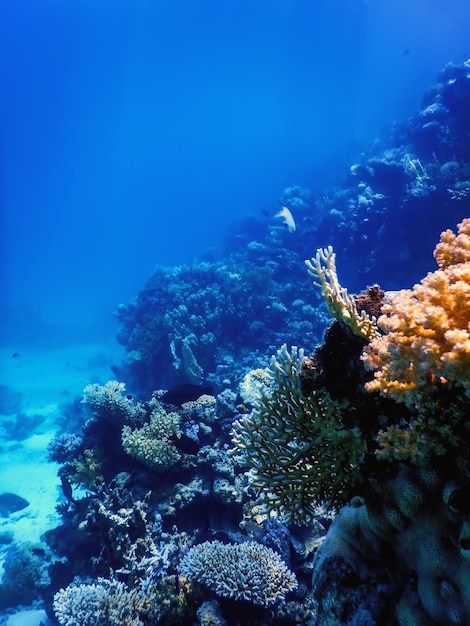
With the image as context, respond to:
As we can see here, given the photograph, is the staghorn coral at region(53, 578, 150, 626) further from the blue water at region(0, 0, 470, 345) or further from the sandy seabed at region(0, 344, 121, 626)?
the blue water at region(0, 0, 470, 345)

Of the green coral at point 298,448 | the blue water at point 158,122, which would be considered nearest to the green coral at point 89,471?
the green coral at point 298,448

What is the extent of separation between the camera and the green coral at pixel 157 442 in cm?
540

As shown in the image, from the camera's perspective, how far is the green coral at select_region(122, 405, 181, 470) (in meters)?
5.40

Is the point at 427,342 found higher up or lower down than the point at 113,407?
lower down

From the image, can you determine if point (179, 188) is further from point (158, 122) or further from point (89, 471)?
point (89, 471)

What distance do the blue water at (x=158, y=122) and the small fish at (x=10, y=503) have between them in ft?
83.1

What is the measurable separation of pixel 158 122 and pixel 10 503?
127966mm

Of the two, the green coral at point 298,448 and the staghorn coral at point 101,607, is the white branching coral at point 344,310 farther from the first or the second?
the staghorn coral at point 101,607

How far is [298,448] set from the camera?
262 cm

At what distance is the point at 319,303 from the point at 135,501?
12.8m

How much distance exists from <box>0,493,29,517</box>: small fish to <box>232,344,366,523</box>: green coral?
1172 centimetres

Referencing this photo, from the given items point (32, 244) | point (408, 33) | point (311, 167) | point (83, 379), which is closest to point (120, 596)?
point (83, 379)

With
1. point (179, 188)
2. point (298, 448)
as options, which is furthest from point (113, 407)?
point (179, 188)

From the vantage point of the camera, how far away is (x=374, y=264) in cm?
1528
